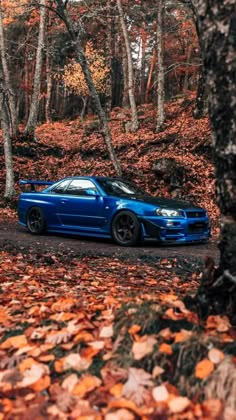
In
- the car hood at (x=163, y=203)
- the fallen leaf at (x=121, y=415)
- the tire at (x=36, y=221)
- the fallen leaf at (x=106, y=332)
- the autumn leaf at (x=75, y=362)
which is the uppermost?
the car hood at (x=163, y=203)

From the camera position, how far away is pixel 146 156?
1605cm

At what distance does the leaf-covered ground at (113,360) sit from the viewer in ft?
7.00

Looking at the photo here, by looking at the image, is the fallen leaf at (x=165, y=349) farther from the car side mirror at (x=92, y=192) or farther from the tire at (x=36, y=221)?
the tire at (x=36, y=221)

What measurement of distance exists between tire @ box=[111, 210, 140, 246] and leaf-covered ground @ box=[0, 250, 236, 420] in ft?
13.3

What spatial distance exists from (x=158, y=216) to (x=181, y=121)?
39.4 ft

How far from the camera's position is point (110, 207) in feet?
27.8

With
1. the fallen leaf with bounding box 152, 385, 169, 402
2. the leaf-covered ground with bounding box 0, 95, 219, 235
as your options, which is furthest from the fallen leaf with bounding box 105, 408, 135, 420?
the leaf-covered ground with bounding box 0, 95, 219, 235

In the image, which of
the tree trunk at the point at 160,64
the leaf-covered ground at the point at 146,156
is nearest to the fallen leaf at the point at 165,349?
the leaf-covered ground at the point at 146,156

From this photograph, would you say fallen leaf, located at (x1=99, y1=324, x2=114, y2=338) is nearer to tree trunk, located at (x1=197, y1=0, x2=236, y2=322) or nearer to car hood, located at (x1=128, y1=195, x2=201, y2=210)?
tree trunk, located at (x1=197, y1=0, x2=236, y2=322)

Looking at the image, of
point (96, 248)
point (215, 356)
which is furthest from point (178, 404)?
point (96, 248)

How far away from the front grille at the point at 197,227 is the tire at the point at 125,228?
110 cm

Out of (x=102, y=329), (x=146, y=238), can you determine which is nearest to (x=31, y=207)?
(x=146, y=238)

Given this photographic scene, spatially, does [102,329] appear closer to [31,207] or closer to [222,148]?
[222,148]

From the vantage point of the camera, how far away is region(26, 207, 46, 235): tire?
9.85m
